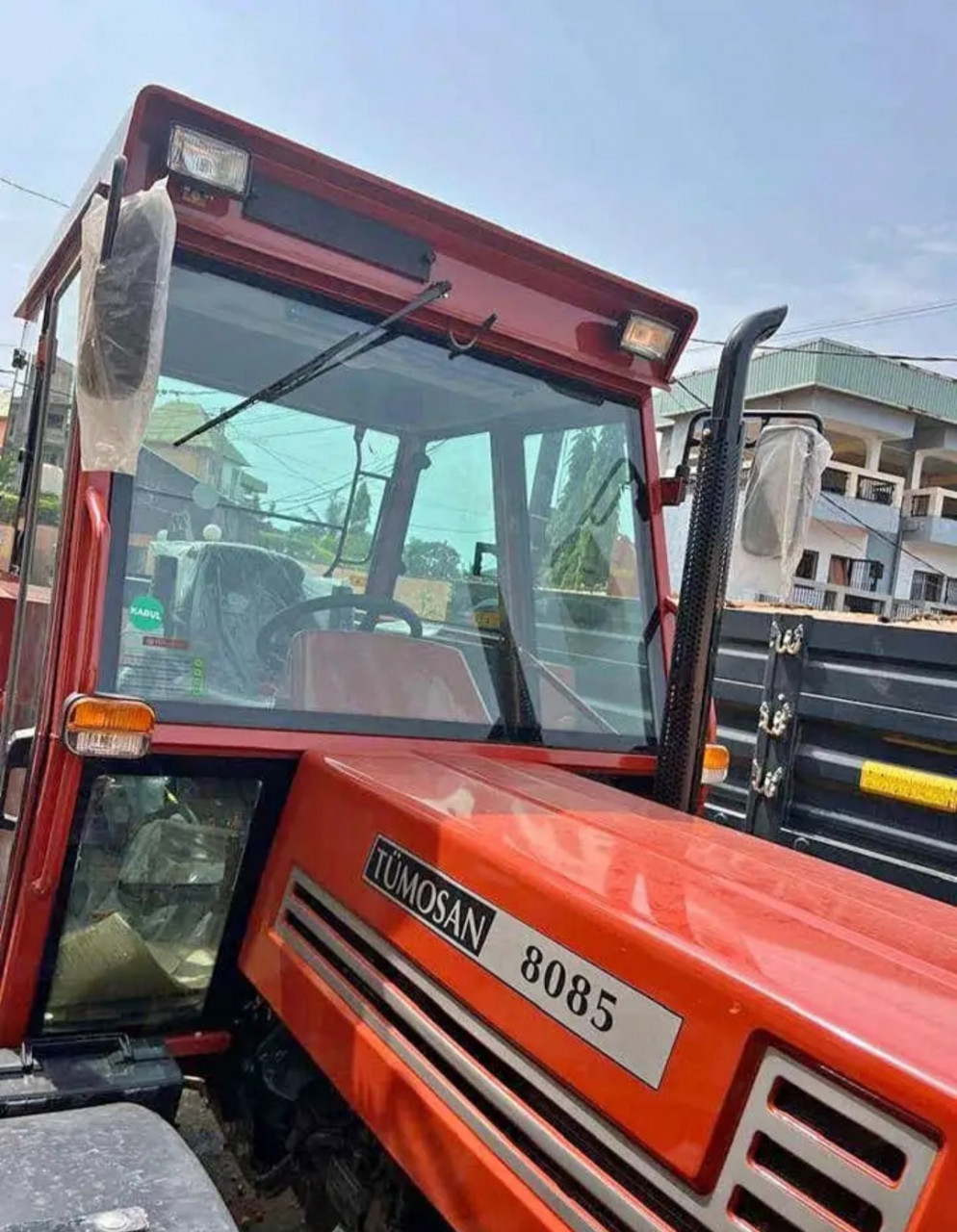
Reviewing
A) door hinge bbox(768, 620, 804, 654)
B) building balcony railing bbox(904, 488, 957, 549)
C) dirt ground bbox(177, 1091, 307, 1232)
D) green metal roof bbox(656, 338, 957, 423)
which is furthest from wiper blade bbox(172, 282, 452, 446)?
building balcony railing bbox(904, 488, 957, 549)

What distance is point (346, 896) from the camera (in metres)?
2.22

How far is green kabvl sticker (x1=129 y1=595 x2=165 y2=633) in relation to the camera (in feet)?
8.01

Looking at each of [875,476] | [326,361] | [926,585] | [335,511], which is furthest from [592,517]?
[926,585]

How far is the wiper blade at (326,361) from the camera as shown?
273cm

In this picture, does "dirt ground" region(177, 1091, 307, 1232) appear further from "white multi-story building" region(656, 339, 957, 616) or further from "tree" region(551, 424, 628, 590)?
"white multi-story building" region(656, 339, 957, 616)

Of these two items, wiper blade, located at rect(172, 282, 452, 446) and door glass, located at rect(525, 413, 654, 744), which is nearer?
wiper blade, located at rect(172, 282, 452, 446)

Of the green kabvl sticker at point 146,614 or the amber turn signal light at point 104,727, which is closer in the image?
the amber turn signal light at point 104,727

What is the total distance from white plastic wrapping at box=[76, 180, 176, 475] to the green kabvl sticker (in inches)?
15.9

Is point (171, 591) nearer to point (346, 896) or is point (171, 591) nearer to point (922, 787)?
point (346, 896)

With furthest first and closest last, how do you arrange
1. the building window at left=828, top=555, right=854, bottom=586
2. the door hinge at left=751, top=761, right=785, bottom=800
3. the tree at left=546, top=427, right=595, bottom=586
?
the building window at left=828, top=555, right=854, bottom=586 → the door hinge at left=751, top=761, right=785, bottom=800 → the tree at left=546, top=427, right=595, bottom=586

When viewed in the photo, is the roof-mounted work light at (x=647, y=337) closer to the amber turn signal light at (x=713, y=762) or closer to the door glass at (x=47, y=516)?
the amber turn signal light at (x=713, y=762)

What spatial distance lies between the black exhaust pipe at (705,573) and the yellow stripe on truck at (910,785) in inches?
71.7

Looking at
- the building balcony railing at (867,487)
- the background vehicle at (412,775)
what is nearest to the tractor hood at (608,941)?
the background vehicle at (412,775)

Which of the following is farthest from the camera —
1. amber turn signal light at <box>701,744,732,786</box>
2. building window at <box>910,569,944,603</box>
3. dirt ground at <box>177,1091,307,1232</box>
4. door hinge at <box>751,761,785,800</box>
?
building window at <box>910,569,944,603</box>
